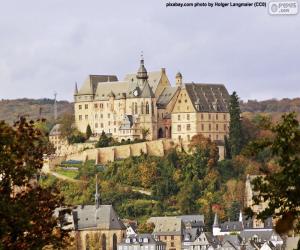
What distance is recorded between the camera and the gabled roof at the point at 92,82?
12038 cm

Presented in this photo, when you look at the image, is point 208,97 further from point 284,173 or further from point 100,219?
point 284,173

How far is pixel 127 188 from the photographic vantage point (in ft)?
354

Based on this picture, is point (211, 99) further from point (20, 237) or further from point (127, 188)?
point (20, 237)

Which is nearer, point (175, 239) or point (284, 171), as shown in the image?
point (284, 171)

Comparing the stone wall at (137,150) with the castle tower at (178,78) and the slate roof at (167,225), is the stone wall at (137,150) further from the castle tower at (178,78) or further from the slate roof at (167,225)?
the castle tower at (178,78)

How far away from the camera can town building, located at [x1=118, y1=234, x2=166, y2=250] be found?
102 meters

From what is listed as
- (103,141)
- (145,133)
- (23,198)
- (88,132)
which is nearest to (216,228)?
(145,133)

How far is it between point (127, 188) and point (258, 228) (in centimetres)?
1063

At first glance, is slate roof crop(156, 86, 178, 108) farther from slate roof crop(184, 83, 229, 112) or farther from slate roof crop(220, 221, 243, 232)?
slate roof crop(220, 221, 243, 232)

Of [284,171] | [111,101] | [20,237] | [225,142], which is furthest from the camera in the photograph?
[111,101]

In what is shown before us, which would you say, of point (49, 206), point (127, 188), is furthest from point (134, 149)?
point (49, 206)

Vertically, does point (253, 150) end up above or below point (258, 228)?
above

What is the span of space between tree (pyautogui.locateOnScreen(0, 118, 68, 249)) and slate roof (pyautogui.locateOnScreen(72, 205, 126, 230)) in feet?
256

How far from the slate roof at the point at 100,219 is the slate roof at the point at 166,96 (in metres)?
14.7
